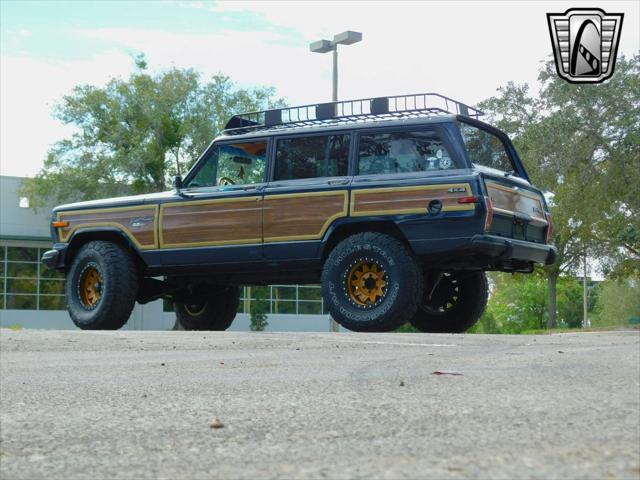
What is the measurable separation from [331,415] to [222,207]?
7073 millimetres

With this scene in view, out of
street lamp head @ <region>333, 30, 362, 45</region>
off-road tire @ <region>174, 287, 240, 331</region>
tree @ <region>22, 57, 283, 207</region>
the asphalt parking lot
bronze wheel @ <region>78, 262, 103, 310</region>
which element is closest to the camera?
the asphalt parking lot

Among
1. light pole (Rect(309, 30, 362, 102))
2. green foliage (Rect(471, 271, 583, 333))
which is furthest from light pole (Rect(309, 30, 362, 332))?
green foliage (Rect(471, 271, 583, 333))

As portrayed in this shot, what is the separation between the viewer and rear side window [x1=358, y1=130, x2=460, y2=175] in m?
10.2

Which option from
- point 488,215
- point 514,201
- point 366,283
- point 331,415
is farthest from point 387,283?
point 331,415

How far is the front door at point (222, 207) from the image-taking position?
432 inches

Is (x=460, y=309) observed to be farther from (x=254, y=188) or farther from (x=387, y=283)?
(x=254, y=188)

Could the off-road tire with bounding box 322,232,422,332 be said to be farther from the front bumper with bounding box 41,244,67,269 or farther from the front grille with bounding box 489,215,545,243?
the front bumper with bounding box 41,244,67,269

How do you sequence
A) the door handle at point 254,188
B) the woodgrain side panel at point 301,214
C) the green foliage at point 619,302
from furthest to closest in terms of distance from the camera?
1. the green foliage at point 619,302
2. the door handle at point 254,188
3. the woodgrain side panel at point 301,214

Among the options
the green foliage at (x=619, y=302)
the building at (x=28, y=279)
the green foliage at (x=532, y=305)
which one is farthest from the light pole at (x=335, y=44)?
the green foliage at (x=532, y=305)

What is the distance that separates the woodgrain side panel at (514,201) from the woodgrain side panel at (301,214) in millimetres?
1479

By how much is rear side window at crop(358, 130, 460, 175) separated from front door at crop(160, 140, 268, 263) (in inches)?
47.5

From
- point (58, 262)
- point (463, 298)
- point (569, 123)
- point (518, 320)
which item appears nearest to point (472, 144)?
point (463, 298)

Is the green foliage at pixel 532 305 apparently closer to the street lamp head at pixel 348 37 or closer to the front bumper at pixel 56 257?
the street lamp head at pixel 348 37

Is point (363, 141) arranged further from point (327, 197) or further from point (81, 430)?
point (81, 430)
